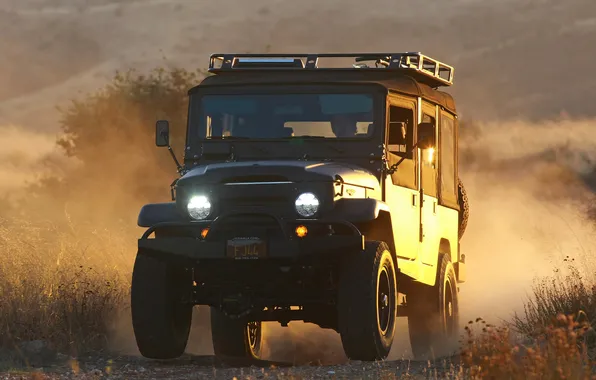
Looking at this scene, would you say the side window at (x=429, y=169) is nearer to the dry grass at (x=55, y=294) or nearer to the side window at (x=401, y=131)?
the side window at (x=401, y=131)

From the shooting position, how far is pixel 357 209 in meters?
11.9

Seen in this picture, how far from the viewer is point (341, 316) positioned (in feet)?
38.5

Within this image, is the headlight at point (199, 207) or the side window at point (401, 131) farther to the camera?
the side window at point (401, 131)

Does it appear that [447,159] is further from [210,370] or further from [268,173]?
[210,370]

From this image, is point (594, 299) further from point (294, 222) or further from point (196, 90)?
point (196, 90)

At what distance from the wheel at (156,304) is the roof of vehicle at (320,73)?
2118mm

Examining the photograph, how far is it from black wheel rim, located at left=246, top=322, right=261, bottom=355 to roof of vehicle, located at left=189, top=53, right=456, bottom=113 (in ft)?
8.64

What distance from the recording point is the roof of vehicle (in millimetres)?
13594

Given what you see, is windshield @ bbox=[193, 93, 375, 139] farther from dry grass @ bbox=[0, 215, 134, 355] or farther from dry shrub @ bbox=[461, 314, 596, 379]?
dry shrub @ bbox=[461, 314, 596, 379]

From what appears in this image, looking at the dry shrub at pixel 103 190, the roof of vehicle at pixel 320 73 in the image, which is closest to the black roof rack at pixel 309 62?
the roof of vehicle at pixel 320 73

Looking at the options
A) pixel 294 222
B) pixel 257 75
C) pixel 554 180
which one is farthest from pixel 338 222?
pixel 554 180

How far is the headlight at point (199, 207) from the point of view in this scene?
1204 centimetres

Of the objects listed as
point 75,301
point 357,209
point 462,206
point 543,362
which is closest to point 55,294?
point 75,301

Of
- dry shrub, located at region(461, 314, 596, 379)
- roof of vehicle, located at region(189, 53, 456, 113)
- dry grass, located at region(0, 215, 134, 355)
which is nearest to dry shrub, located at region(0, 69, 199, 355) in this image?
dry grass, located at region(0, 215, 134, 355)
